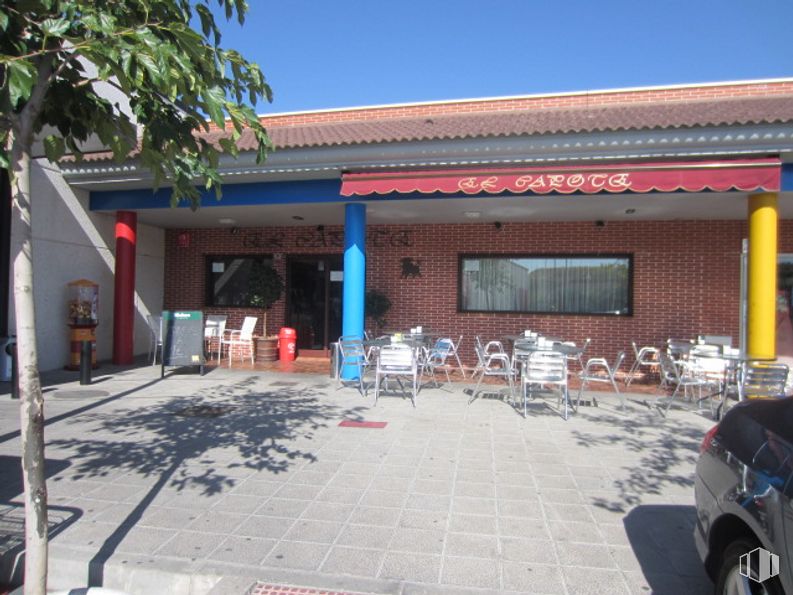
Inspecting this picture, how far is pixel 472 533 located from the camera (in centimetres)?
350

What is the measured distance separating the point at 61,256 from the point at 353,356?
18.6ft

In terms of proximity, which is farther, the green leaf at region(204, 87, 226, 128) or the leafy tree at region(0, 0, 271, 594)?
the green leaf at region(204, 87, 226, 128)

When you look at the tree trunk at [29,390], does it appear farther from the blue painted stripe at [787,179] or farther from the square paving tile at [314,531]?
the blue painted stripe at [787,179]

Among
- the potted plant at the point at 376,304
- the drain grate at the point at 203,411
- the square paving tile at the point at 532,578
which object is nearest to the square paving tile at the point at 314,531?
the square paving tile at the point at 532,578

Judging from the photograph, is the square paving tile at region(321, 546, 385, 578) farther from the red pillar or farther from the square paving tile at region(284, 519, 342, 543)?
the red pillar

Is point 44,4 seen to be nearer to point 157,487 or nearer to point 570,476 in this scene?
point 157,487

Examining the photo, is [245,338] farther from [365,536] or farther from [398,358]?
[365,536]

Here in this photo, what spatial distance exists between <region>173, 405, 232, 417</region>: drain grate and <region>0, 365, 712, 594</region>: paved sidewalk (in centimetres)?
2

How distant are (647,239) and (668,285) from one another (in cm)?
98

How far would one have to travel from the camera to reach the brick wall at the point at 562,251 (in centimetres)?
1027

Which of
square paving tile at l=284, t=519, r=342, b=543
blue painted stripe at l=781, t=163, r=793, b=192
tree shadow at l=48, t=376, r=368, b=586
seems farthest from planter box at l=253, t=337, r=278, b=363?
blue painted stripe at l=781, t=163, r=793, b=192

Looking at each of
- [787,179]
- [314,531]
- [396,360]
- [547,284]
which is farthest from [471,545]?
[547,284]

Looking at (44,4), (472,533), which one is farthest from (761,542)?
(44,4)

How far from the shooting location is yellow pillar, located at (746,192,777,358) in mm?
7184
